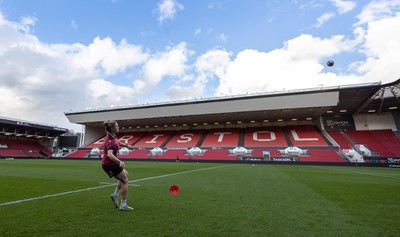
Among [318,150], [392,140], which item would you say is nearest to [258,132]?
[318,150]

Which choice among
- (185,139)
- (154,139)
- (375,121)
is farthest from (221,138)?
(375,121)

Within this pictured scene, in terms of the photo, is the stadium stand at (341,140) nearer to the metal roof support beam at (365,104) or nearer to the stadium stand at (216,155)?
the metal roof support beam at (365,104)

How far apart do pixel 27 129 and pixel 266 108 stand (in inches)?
1924

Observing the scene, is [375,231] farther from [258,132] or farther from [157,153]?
[258,132]

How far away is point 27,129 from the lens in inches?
1796

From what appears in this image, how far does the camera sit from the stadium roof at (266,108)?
2692 centimetres

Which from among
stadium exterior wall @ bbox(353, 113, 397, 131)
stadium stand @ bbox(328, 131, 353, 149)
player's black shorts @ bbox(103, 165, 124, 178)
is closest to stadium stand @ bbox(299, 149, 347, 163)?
stadium stand @ bbox(328, 131, 353, 149)

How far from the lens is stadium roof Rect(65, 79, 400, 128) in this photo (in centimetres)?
2692

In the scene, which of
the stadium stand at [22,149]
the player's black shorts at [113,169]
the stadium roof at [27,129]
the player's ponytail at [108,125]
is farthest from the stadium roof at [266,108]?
the player's black shorts at [113,169]

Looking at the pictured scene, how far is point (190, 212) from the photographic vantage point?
3719 mm

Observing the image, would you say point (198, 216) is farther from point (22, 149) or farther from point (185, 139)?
point (22, 149)

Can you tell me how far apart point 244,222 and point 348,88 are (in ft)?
93.8

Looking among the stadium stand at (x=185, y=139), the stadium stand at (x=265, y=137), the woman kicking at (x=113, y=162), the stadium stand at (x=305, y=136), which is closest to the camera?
the woman kicking at (x=113, y=162)

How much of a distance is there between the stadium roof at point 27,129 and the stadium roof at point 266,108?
8008 millimetres
